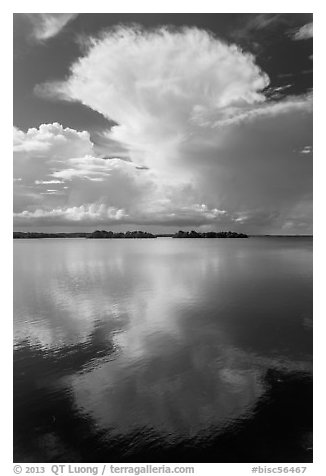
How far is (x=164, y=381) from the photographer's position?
1934 centimetres

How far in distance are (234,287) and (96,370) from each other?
102 feet

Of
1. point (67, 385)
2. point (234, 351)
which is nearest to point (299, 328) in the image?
→ point (234, 351)

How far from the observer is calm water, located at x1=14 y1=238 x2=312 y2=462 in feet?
46.8

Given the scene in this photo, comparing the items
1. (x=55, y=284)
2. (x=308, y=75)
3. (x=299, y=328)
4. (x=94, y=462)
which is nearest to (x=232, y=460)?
(x=94, y=462)

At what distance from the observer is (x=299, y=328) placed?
91.9ft

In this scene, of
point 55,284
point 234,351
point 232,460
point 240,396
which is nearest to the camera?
point 232,460

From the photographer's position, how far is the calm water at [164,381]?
46.8 feet

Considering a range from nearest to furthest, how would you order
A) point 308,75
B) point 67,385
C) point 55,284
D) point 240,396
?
1. point 240,396
2. point 67,385
3. point 308,75
4. point 55,284

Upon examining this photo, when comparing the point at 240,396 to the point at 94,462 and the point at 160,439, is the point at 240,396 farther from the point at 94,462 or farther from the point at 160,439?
the point at 94,462

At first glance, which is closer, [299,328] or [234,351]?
[234,351]

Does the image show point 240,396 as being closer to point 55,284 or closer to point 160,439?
point 160,439
